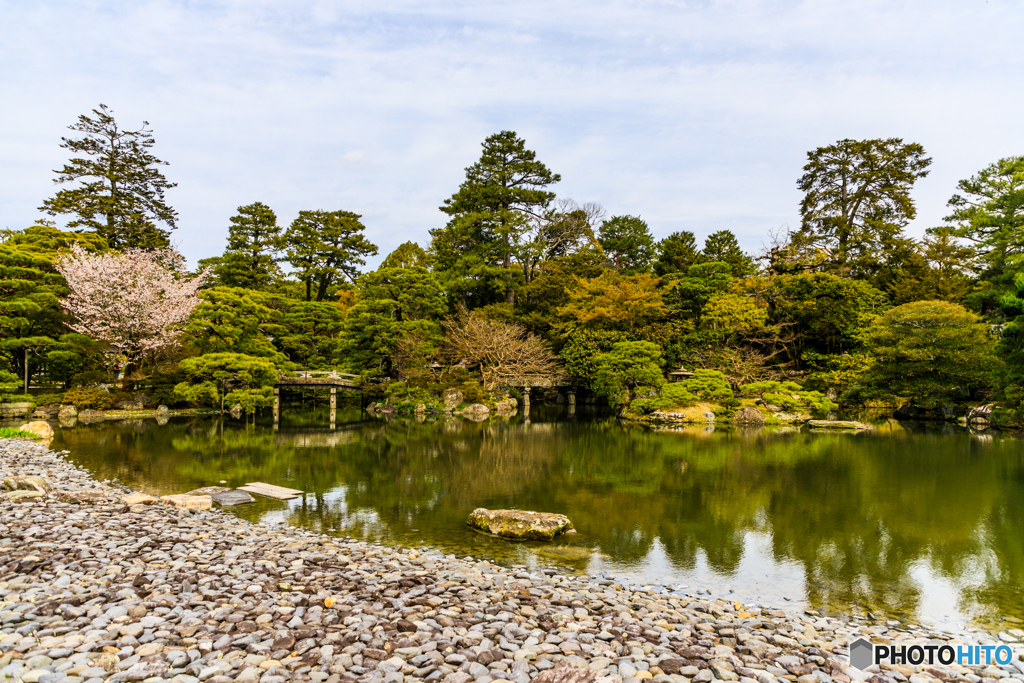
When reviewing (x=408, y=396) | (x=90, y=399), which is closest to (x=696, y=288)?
(x=408, y=396)

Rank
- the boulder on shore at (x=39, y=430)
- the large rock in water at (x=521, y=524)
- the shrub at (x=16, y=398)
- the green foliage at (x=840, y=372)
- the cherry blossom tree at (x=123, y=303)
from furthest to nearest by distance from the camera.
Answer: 1. the green foliage at (x=840, y=372)
2. the cherry blossom tree at (x=123, y=303)
3. the shrub at (x=16, y=398)
4. the boulder on shore at (x=39, y=430)
5. the large rock in water at (x=521, y=524)

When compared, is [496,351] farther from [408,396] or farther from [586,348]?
[408,396]

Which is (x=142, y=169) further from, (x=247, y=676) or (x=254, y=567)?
(x=247, y=676)

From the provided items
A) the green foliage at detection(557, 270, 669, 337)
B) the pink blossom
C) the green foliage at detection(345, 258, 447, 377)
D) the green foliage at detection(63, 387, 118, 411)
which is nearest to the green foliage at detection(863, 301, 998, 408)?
the green foliage at detection(557, 270, 669, 337)

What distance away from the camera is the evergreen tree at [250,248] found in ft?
97.2

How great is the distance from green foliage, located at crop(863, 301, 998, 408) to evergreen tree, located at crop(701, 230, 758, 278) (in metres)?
9.72

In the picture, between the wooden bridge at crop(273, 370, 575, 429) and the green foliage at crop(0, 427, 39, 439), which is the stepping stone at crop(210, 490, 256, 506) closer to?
the green foliage at crop(0, 427, 39, 439)

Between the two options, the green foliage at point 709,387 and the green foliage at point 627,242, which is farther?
the green foliage at point 627,242

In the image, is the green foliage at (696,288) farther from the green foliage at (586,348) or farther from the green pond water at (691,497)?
the green pond water at (691,497)

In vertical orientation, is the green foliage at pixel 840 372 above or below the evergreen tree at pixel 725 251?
below

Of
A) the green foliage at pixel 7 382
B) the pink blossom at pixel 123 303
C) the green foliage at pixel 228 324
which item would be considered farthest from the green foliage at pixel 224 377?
the green foliage at pixel 7 382

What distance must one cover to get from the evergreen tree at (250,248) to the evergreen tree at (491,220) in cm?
936

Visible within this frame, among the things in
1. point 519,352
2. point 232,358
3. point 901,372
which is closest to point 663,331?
Answer: point 519,352

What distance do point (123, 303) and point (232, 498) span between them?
15781 mm
